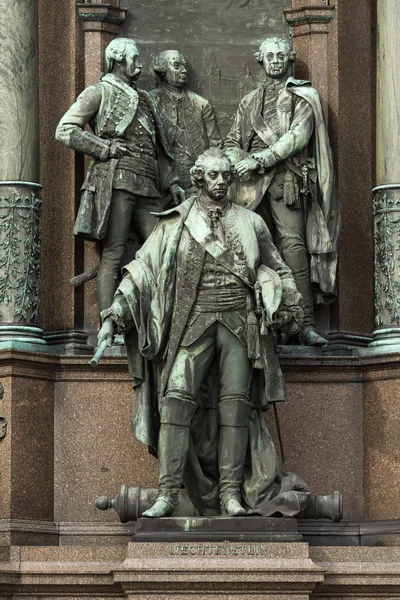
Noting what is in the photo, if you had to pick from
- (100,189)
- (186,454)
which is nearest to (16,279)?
(100,189)

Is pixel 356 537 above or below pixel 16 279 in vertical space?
below

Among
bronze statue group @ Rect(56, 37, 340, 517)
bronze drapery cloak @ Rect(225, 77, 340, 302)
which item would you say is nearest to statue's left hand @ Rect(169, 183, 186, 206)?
bronze statue group @ Rect(56, 37, 340, 517)

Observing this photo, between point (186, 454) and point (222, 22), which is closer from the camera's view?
point (186, 454)

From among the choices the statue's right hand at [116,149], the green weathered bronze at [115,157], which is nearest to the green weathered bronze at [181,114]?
the green weathered bronze at [115,157]

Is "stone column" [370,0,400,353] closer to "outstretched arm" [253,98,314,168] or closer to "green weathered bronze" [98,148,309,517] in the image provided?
"outstretched arm" [253,98,314,168]

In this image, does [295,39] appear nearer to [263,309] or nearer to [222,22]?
[222,22]

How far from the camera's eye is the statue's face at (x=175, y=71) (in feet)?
70.6

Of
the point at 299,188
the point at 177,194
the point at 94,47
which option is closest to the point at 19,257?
the point at 177,194

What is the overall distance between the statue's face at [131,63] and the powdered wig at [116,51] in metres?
0.03

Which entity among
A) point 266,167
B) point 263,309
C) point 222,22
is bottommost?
point 263,309

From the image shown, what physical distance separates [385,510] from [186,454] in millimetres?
2040

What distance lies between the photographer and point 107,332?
19.2 m

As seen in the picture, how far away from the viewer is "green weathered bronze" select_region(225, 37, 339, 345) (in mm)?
21109

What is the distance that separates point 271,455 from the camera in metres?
19.8
